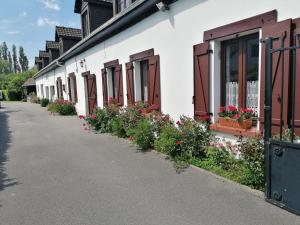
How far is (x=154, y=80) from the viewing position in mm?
6957

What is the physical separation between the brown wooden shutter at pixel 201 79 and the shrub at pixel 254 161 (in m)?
1.57

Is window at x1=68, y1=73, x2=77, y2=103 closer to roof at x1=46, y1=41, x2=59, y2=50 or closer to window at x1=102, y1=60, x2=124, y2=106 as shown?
window at x1=102, y1=60, x2=124, y2=106

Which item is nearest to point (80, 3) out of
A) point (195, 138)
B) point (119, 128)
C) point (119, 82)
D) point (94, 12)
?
point (94, 12)

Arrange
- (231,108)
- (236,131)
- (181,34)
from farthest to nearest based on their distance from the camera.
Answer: (181,34) < (231,108) < (236,131)

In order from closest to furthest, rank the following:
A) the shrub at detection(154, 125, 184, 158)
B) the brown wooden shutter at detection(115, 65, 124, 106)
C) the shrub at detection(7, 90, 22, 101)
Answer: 1. the shrub at detection(154, 125, 184, 158)
2. the brown wooden shutter at detection(115, 65, 124, 106)
3. the shrub at detection(7, 90, 22, 101)

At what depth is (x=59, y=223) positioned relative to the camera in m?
3.20

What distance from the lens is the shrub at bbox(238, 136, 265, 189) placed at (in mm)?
3641

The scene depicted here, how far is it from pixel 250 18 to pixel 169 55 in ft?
7.96

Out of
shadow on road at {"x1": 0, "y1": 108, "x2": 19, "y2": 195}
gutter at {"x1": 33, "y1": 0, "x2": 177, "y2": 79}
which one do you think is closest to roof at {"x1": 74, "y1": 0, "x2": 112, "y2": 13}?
gutter at {"x1": 33, "y1": 0, "x2": 177, "y2": 79}

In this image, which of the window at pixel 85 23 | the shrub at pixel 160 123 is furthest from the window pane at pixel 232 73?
the window at pixel 85 23

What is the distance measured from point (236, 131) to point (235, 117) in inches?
10.8

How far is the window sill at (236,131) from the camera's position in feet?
14.1

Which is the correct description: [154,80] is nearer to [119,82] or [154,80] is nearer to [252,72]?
[119,82]

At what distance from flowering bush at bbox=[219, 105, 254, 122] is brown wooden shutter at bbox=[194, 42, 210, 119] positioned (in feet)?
1.15
